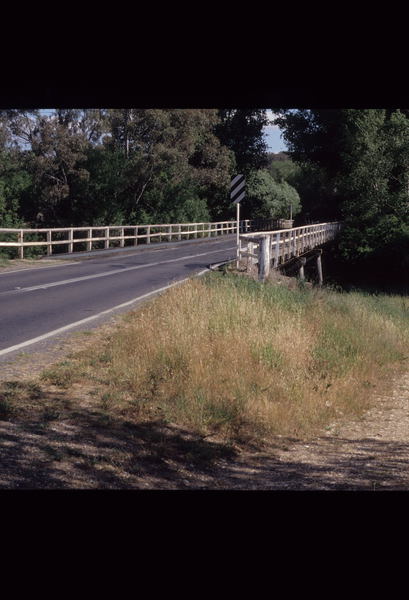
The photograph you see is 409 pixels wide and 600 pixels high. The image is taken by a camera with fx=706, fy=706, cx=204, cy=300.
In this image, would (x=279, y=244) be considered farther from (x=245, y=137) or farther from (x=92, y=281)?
(x=245, y=137)

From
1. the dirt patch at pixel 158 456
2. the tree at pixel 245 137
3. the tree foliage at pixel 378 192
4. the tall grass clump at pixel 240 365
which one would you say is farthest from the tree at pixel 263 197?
the dirt patch at pixel 158 456

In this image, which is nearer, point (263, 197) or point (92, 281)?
point (92, 281)

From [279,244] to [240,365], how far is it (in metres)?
16.6

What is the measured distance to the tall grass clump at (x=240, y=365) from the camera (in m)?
8.10

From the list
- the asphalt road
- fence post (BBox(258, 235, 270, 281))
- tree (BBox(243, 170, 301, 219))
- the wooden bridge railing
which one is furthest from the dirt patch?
tree (BBox(243, 170, 301, 219))

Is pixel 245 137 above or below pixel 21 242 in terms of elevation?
above

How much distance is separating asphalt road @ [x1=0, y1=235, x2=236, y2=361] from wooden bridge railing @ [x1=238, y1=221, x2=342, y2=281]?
2.22 m

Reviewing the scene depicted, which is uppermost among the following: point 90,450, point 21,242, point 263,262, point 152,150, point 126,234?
point 152,150

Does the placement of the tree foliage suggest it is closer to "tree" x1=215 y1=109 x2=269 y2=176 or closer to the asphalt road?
the asphalt road

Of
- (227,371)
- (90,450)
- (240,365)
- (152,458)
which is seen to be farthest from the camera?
(240,365)

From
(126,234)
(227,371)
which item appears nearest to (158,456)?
(227,371)

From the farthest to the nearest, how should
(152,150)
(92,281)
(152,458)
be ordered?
1. (152,150)
2. (92,281)
3. (152,458)

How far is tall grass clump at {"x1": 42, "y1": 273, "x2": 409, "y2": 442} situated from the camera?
26.6 feet

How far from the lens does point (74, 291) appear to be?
17344mm
